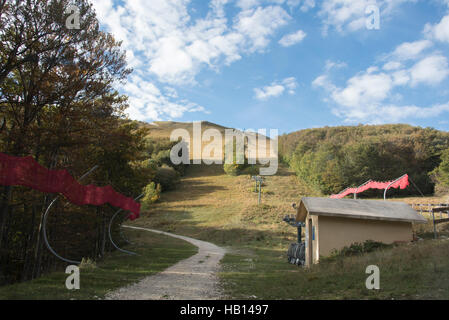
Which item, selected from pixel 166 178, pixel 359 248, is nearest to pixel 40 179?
pixel 359 248

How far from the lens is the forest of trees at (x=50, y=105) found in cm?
958

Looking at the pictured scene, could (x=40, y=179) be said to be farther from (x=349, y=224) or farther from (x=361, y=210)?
(x=361, y=210)

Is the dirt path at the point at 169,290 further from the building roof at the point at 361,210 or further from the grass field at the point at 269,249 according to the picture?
the building roof at the point at 361,210

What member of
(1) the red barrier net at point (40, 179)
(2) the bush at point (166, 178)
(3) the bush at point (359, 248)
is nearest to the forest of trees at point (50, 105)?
(1) the red barrier net at point (40, 179)

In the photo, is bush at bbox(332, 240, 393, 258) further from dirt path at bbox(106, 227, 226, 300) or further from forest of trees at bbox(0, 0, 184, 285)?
forest of trees at bbox(0, 0, 184, 285)

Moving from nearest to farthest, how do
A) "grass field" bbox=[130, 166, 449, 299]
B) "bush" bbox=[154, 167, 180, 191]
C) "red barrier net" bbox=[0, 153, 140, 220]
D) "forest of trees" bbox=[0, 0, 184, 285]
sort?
"grass field" bbox=[130, 166, 449, 299], "red barrier net" bbox=[0, 153, 140, 220], "forest of trees" bbox=[0, 0, 184, 285], "bush" bbox=[154, 167, 180, 191]

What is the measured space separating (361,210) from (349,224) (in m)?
1.05

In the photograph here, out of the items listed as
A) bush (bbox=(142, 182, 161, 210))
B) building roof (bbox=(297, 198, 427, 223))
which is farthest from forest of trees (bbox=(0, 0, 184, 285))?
bush (bbox=(142, 182, 161, 210))

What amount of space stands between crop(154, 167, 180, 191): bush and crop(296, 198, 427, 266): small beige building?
161 feet

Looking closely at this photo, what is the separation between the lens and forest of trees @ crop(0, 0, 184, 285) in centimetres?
958

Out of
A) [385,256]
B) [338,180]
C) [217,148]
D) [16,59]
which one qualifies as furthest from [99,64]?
[217,148]

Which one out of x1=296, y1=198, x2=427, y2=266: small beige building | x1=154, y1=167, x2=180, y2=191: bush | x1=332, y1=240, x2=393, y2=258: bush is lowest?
x1=332, y1=240, x2=393, y2=258: bush

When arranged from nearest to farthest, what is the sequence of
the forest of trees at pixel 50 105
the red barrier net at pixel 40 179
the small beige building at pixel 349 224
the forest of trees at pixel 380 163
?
the red barrier net at pixel 40 179
the forest of trees at pixel 50 105
the small beige building at pixel 349 224
the forest of trees at pixel 380 163

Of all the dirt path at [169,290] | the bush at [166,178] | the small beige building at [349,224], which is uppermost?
the bush at [166,178]
